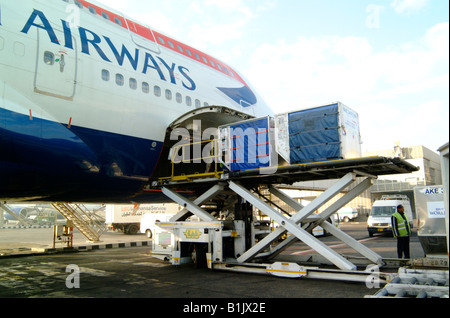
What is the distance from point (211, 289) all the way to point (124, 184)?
4.65 m

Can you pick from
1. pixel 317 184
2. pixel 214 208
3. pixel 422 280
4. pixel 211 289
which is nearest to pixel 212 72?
pixel 214 208

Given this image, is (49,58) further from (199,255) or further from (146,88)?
(199,255)

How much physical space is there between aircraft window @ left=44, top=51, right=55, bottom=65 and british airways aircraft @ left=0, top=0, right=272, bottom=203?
0.02 m

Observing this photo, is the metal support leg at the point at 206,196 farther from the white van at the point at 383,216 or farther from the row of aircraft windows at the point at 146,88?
the white van at the point at 383,216

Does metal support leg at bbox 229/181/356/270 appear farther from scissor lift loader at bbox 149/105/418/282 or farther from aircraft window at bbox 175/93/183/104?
aircraft window at bbox 175/93/183/104

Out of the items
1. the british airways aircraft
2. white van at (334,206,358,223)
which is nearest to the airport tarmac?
the british airways aircraft

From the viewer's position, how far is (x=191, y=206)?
36.4 ft

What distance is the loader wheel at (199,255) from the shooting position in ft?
34.8

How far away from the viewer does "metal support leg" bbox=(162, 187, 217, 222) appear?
1070 centimetres

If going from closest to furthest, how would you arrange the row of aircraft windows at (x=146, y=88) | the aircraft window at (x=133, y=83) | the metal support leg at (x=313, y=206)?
the metal support leg at (x=313, y=206)
the row of aircraft windows at (x=146, y=88)
the aircraft window at (x=133, y=83)

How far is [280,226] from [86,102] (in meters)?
6.02

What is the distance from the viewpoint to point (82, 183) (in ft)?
32.0

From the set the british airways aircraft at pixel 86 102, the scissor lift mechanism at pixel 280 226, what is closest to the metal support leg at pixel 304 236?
the scissor lift mechanism at pixel 280 226
